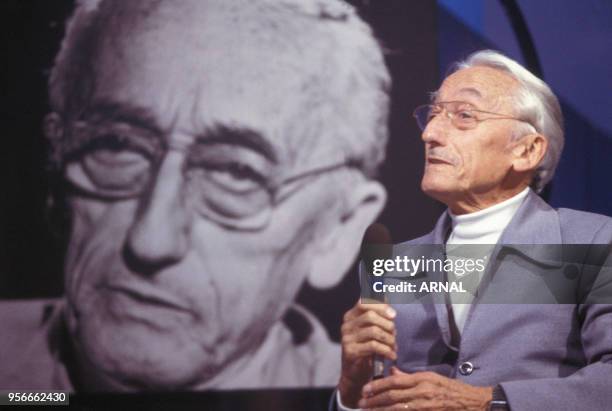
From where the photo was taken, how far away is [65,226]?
2664 mm

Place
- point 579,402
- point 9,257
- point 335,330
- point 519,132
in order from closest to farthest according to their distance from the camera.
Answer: point 579,402 → point 519,132 → point 335,330 → point 9,257

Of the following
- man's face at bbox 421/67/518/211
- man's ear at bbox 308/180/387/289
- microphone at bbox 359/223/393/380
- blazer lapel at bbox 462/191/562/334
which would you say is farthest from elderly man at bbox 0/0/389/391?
blazer lapel at bbox 462/191/562/334

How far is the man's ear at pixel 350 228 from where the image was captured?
2.50m

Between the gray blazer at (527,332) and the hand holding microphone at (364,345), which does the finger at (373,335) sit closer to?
the hand holding microphone at (364,345)

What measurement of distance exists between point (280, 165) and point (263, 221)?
0.19 meters

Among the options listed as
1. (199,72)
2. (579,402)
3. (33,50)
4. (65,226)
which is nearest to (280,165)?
(199,72)

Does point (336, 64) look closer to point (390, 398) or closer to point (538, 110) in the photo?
point (538, 110)

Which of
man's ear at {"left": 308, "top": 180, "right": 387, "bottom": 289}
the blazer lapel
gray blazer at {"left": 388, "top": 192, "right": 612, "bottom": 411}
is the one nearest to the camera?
gray blazer at {"left": 388, "top": 192, "right": 612, "bottom": 411}

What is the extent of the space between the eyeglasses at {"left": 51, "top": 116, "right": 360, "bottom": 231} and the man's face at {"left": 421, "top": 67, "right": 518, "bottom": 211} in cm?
41

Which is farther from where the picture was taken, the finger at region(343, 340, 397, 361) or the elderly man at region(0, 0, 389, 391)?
the elderly man at region(0, 0, 389, 391)

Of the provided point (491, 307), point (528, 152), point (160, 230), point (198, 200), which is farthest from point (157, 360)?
point (528, 152)

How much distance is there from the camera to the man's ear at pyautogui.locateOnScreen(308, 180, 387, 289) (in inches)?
98.6

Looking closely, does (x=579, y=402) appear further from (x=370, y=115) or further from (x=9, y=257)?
(x=9, y=257)

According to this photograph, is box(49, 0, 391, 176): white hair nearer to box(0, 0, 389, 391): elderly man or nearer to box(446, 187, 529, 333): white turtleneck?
box(0, 0, 389, 391): elderly man
